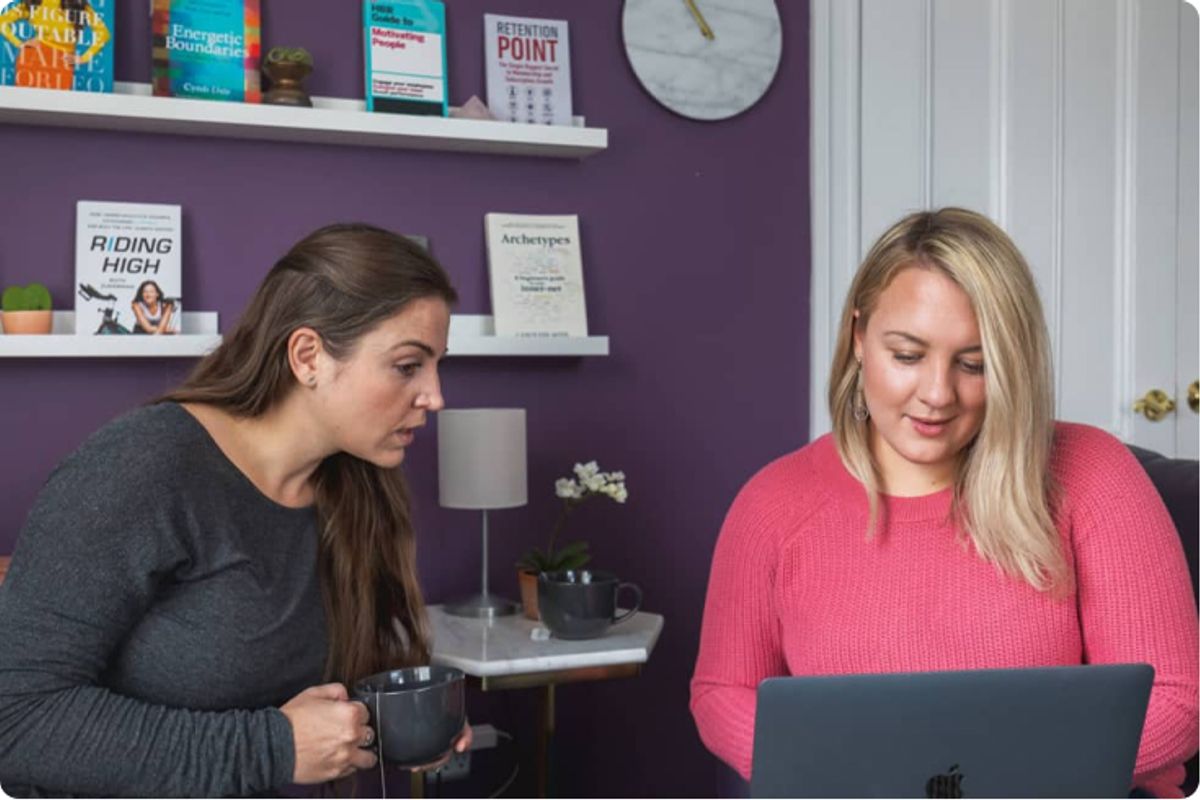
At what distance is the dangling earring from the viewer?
1.61 meters

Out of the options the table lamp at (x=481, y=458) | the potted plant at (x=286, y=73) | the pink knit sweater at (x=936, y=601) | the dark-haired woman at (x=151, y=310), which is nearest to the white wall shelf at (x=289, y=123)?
the potted plant at (x=286, y=73)

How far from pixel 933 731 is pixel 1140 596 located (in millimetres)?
624

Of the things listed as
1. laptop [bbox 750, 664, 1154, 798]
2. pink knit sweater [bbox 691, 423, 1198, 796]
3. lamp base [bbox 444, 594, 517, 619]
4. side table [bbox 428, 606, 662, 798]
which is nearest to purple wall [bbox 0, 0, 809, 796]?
lamp base [bbox 444, 594, 517, 619]

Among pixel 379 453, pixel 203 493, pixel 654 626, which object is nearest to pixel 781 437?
pixel 654 626

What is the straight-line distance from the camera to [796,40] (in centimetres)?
297

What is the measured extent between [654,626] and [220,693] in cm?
113

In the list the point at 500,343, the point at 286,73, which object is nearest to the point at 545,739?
the point at 500,343

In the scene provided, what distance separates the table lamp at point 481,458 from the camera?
2.40m

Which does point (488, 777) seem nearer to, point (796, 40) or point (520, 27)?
point (520, 27)

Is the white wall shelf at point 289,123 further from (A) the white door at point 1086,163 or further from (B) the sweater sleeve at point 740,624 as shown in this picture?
(B) the sweater sleeve at point 740,624

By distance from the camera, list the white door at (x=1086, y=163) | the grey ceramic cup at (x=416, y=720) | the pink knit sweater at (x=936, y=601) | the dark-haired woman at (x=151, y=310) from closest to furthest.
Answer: the grey ceramic cup at (x=416, y=720), the pink knit sweater at (x=936, y=601), the dark-haired woman at (x=151, y=310), the white door at (x=1086, y=163)

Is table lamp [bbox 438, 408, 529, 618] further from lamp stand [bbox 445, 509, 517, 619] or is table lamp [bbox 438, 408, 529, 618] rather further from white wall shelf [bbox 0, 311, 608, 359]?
white wall shelf [bbox 0, 311, 608, 359]

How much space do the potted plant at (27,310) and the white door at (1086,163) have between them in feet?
6.21

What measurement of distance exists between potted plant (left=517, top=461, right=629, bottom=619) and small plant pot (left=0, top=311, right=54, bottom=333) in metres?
1.03
